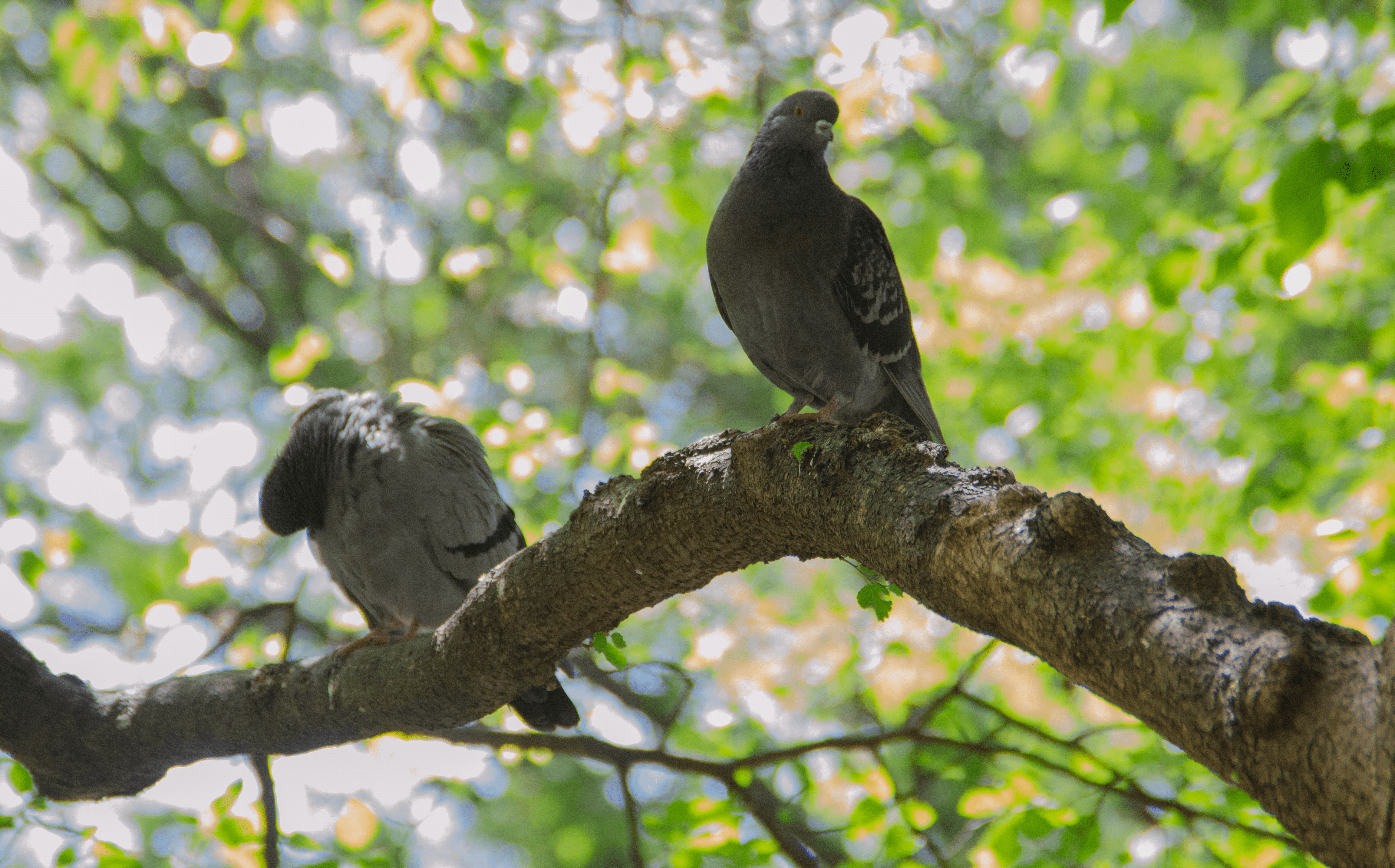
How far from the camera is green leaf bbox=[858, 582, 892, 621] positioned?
2.39 metres

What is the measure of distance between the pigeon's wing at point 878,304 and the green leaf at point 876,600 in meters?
1.45

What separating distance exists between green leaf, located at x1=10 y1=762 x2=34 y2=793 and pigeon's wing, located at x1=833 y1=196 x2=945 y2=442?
410 centimetres

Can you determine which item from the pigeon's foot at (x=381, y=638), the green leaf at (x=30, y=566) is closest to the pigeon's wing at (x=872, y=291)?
the pigeon's foot at (x=381, y=638)

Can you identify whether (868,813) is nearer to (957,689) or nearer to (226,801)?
(957,689)

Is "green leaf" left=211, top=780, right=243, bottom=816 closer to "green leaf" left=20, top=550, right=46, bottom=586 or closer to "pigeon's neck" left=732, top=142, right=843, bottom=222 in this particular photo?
"green leaf" left=20, top=550, right=46, bottom=586

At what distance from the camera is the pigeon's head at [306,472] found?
4.13 m

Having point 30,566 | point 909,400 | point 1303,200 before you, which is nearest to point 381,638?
point 30,566

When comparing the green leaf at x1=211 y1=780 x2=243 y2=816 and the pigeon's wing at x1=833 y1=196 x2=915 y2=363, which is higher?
the pigeon's wing at x1=833 y1=196 x2=915 y2=363

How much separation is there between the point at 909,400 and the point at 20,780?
432cm

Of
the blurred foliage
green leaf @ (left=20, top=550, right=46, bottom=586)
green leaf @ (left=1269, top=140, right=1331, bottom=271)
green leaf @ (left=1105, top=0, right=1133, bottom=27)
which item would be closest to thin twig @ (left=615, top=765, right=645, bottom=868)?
the blurred foliage

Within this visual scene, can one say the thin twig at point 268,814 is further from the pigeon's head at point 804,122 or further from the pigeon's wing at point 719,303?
the pigeon's head at point 804,122

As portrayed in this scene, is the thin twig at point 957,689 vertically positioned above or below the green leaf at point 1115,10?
below

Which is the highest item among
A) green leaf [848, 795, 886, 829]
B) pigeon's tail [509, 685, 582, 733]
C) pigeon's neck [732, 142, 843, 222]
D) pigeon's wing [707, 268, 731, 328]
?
pigeon's neck [732, 142, 843, 222]

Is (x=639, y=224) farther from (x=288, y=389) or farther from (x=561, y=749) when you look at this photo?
(x=561, y=749)
